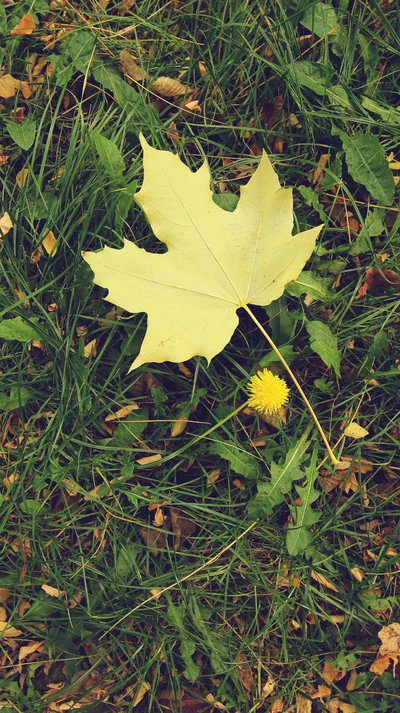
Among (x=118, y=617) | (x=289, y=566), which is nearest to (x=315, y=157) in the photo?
(x=289, y=566)

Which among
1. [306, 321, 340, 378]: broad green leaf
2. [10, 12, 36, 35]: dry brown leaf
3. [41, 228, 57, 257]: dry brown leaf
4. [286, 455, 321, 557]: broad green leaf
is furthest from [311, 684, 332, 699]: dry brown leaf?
[10, 12, 36, 35]: dry brown leaf

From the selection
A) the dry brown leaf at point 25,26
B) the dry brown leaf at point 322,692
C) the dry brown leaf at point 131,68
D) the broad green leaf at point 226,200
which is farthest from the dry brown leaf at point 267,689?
the dry brown leaf at point 25,26

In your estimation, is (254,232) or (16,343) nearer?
(254,232)

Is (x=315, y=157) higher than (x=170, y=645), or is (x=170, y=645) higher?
(x=315, y=157)

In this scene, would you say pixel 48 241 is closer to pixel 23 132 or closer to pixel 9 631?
pixel 23 132

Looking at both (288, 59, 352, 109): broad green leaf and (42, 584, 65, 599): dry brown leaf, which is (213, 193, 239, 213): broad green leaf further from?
(42, 584, 65, 599): dry brown leaf

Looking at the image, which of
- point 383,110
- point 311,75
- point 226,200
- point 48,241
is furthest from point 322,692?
point 311,75

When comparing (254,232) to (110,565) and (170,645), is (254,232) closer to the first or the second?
(110,565)
